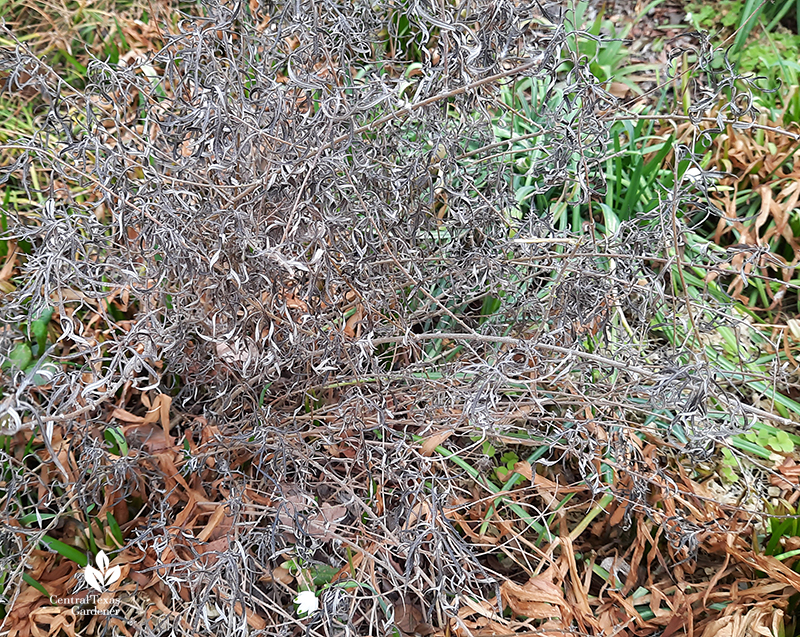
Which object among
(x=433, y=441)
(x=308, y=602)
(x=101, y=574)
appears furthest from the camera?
(x=433, y=441)

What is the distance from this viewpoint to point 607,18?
3.46 metres

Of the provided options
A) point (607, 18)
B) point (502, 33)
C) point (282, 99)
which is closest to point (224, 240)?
point (282, 99)

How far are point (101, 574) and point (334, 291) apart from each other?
99 cm

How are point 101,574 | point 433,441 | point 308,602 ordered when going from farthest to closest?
1. point 433,441
2. point 101,574
3. point 308,602

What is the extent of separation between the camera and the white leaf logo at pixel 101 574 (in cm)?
160

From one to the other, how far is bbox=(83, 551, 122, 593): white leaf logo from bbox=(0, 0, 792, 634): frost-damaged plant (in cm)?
15

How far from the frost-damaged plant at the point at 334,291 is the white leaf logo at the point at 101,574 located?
0.50 ft

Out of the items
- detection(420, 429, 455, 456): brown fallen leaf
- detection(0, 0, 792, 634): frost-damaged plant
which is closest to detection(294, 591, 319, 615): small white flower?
detection(0, 0, 792, 634): frost-damaged plant

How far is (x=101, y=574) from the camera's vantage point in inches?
64.1

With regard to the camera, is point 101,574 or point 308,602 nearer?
point 308,602

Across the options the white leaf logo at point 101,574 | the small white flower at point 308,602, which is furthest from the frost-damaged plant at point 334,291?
the white leaf logo at point 101,574

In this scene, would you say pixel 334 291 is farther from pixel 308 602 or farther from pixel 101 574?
pixel 101 574

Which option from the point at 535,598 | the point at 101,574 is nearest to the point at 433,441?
the point at 535,598

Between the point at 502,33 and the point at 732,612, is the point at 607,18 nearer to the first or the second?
the point at 502,33
